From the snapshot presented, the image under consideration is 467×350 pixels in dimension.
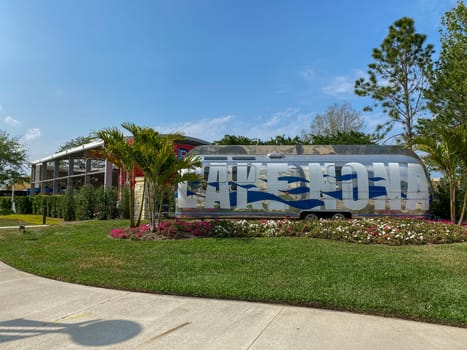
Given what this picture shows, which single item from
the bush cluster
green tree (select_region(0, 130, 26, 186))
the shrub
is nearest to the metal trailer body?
the bush cluster

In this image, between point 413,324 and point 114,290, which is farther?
point 114,290

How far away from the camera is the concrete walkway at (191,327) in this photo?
390 cm

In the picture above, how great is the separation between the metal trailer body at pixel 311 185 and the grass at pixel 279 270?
12.6 ft

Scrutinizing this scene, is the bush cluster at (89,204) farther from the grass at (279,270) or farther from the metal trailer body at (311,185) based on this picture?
the grass at (279,270)

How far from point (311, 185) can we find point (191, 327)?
10.4 m

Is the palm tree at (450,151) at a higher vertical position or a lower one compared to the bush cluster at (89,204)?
higher

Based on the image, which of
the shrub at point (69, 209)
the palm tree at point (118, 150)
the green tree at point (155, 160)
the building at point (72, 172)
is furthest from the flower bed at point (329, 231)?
the shrub at point (69, 209)

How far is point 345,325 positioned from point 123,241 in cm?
767

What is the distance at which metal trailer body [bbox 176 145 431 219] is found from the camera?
1388cm

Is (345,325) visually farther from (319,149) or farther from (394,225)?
(319,149)

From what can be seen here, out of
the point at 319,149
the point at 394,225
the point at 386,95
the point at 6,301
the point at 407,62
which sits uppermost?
the point at 407,62

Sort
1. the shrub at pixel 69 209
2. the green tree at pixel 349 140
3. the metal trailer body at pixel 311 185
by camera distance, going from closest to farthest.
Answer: the metal trailer body at pixel 311 185, the shrub at pixel 69 209, the green tree at pixel 349 140

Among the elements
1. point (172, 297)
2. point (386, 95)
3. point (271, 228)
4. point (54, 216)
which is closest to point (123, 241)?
point (271, 228)

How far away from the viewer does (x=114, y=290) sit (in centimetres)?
605
